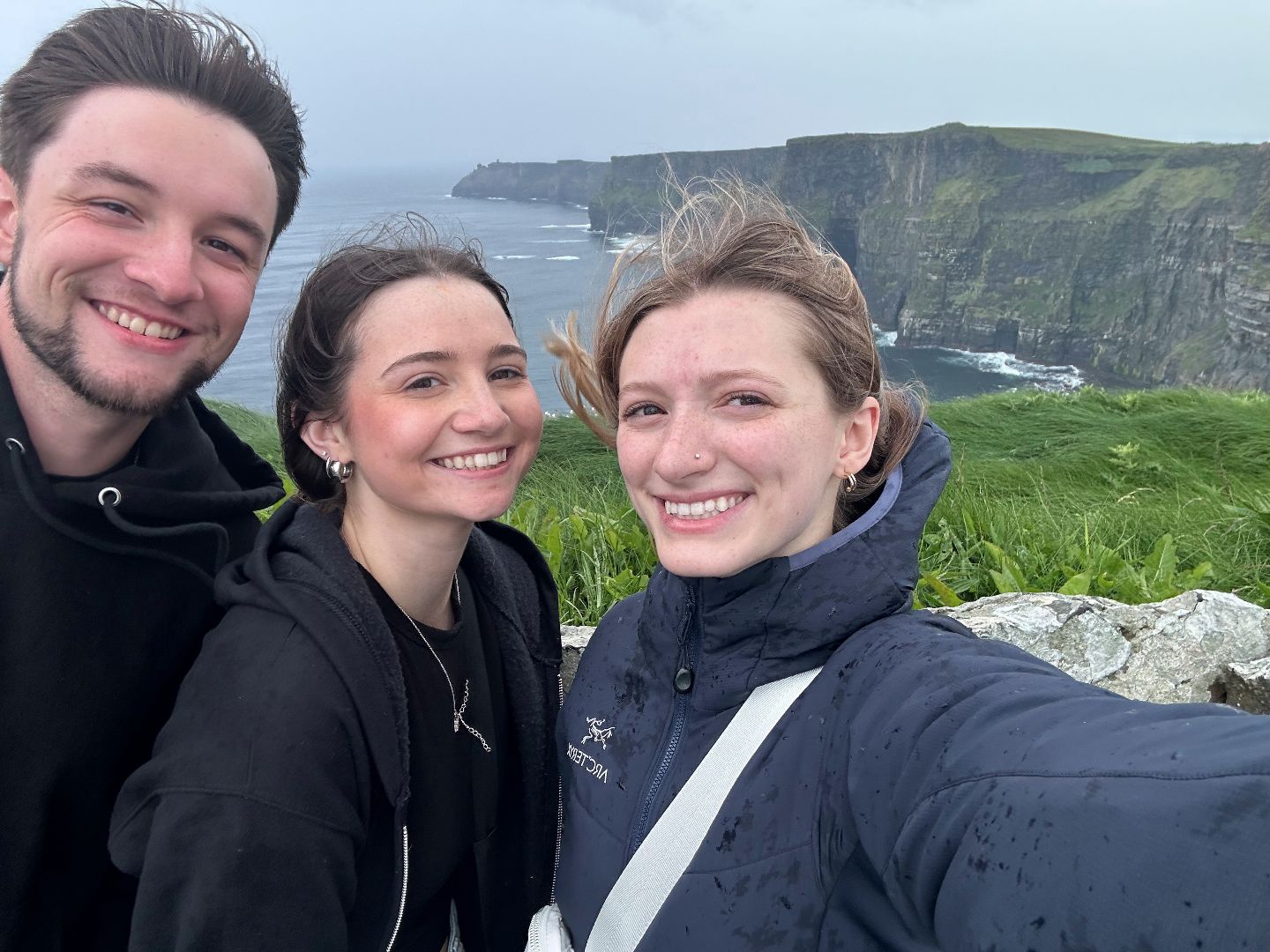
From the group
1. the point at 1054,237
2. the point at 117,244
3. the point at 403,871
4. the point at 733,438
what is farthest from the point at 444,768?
the point at 1054,237

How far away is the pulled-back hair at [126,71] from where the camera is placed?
2.27 m

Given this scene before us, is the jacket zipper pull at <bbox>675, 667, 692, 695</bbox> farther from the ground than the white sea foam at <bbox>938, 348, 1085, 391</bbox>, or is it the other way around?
the jacket zipper pull at <bbox>675, 667, 692, 695</bbox>

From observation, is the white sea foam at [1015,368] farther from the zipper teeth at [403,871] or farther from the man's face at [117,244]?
the zipper teeth at [403,871]

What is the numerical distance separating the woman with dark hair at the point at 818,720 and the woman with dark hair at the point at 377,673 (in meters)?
0.33

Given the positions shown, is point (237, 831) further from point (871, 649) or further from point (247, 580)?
point (871, 649)

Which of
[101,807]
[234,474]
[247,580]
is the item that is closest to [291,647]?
[247,580]

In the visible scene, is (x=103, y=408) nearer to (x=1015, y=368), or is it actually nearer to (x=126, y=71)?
(x=126, y=71)

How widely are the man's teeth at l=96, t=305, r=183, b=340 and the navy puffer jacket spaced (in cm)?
148

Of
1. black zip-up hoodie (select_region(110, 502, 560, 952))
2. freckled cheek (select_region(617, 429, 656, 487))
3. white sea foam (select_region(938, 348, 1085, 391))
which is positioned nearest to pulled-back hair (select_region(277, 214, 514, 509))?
black zip-up hoodie (select_region(110, 502, 560, 952))

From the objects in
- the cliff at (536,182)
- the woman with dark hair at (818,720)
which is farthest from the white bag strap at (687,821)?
the cliff at (536,182)

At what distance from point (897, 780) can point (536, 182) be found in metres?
168

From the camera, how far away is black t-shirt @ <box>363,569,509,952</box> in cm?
211

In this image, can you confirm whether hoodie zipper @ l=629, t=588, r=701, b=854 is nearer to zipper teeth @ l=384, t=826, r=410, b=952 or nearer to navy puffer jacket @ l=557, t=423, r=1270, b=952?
navy puffer jacket @ l=557, t=423, r=1270, b=952

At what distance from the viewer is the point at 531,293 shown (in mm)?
Result: 50531
